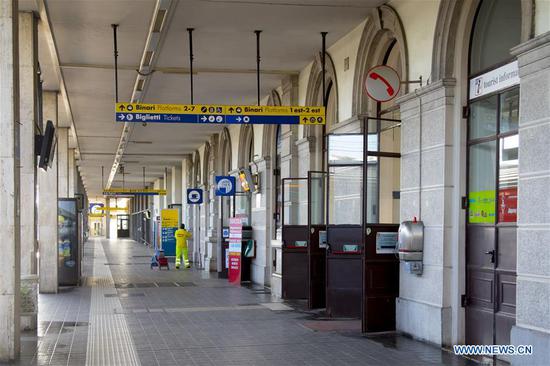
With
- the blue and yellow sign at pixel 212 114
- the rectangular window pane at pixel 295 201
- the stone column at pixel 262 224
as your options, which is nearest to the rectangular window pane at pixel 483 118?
the blue and yellow sign at pixel 212 114

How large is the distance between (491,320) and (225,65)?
7.70 m

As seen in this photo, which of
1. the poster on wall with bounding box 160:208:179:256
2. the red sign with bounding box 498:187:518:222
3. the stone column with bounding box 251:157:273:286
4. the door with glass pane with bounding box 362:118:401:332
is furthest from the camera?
the poster on wall with bounding box 160:208:179:256

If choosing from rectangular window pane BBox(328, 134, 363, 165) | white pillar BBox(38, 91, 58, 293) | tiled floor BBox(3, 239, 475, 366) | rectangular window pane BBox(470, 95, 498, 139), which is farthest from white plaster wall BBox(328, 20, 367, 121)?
white pillar BBox(38, 91, 58, 293)

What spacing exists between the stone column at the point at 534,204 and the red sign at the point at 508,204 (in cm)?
50

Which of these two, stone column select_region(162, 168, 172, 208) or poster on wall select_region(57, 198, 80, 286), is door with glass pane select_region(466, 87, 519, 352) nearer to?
poster on wall select_region(57, 198, 80, 286)

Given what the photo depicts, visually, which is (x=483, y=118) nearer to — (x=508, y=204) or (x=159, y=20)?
(x=508, y=204)

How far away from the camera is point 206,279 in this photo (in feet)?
62.7

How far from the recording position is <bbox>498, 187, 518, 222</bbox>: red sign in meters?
7.39

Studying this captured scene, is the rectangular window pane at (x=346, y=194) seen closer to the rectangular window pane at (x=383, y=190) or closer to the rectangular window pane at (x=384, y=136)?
the rectangular window pane at (x=383, y=190)

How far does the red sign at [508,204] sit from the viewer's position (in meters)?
7.39

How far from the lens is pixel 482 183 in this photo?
8203 mm

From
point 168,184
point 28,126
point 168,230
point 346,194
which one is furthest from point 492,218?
point 168,184

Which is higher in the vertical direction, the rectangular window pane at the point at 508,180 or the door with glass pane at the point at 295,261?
→ the rectangular window pane at the point at 508,180

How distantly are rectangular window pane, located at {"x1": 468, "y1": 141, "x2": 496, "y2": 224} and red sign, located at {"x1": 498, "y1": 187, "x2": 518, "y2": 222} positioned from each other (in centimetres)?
16
